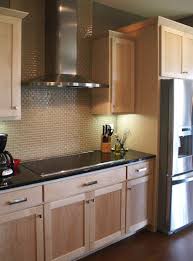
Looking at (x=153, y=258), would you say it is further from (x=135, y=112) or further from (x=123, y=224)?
(x=135, y=112)

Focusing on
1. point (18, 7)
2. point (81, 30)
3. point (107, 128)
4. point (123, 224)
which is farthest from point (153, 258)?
Answer: point (18, 7)

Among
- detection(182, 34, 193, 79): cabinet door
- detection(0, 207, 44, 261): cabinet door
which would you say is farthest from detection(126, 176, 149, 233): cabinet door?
detection(182, 34, 193, 79): cabinet door

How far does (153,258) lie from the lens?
2.54 metres

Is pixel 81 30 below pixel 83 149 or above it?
above

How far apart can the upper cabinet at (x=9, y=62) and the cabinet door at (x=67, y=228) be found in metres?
0.88

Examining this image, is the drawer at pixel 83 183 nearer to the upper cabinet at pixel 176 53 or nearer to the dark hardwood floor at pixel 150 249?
the dark hardwood floor at pixel 150 249

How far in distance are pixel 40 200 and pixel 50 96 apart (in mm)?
1196

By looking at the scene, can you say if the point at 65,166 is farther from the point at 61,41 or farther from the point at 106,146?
the point at 61,41

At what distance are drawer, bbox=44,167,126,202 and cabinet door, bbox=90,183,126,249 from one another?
2.8 inches

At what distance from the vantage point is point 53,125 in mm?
2928

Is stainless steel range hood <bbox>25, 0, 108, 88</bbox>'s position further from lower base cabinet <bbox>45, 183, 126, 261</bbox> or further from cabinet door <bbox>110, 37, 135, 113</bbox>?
lower base cabinet <bbox>45, 183, 126, 261</bbox>

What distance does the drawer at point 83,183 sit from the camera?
2.19 meters

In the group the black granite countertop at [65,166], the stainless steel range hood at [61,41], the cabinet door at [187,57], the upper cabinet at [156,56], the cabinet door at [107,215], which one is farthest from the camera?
the cabinet door at [187,57]

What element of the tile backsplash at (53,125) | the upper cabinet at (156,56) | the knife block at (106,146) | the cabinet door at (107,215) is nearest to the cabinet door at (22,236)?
the cabinet door at (107,215)
